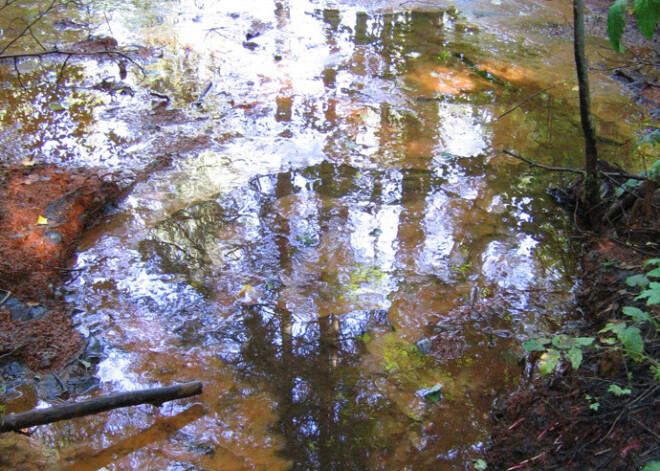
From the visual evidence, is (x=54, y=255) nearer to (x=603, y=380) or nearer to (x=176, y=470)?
(x=176, y=470)

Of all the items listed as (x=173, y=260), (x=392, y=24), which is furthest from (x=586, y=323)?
(x=392, y=24)

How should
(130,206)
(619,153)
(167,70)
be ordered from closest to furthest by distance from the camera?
1. (130,206)
2. (619,153)
3. (167,70)

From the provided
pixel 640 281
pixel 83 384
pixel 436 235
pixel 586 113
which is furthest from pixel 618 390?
pixel 83 384

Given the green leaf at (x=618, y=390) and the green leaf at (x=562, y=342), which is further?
the green leaf at (x=562, y=342)

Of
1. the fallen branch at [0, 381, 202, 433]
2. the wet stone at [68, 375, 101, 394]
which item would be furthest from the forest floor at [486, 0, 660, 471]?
the wet stone at [68, 375, 101, 394]

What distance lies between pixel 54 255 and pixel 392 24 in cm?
603

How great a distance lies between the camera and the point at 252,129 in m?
4.89

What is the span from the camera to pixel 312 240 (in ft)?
12.1

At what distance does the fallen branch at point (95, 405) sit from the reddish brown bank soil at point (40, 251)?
0.66 m

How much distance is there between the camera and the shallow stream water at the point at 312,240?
2.57 metres

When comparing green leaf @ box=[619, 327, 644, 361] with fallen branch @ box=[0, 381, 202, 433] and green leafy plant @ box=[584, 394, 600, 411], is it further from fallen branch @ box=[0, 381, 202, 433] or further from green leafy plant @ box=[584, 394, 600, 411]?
fallen branch @ box=[0, 381, 202, 433]

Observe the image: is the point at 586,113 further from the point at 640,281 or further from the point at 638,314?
the point at 638,314

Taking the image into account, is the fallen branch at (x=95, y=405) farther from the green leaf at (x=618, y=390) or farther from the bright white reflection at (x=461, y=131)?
the bright white reflection at (x=461, y=131)

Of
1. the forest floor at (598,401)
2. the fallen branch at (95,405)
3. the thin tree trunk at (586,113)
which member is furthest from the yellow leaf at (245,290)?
the thin tree trunk at (586,113)
